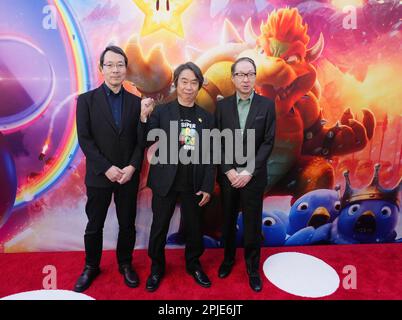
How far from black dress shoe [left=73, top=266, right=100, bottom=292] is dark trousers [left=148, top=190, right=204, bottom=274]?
0.45m

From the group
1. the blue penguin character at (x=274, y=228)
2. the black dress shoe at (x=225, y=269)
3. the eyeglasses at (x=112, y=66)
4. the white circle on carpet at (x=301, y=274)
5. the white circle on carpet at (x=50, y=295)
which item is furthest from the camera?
the blue penguin character at (x=274, y=228)

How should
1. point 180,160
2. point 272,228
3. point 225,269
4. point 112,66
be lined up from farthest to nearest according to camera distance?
point 272,228
point 225,269
point 180,160
point 112,66

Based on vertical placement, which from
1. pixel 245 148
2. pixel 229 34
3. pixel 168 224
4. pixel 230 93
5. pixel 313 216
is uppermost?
pixel 229 34

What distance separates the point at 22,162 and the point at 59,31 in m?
1.12

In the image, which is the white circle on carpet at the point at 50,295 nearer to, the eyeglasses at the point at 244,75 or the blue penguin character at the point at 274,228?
the blue penguin character at the point at 274,228

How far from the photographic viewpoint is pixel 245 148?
2.24m

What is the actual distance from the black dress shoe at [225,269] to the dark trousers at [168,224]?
190 millimetres

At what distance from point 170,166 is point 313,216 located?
154 cm

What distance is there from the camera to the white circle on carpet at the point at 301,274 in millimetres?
2299

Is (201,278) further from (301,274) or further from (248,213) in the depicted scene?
(301,274)

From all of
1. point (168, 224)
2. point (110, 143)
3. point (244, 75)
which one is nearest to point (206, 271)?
point (168, 224)

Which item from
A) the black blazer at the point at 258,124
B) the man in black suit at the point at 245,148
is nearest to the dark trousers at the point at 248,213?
the man in black suit at the point at 245,148

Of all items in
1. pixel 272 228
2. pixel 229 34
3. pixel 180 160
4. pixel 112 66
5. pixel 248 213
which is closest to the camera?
pixel 112 66

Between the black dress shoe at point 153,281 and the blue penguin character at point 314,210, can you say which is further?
the blue penguin character at point 314,210
